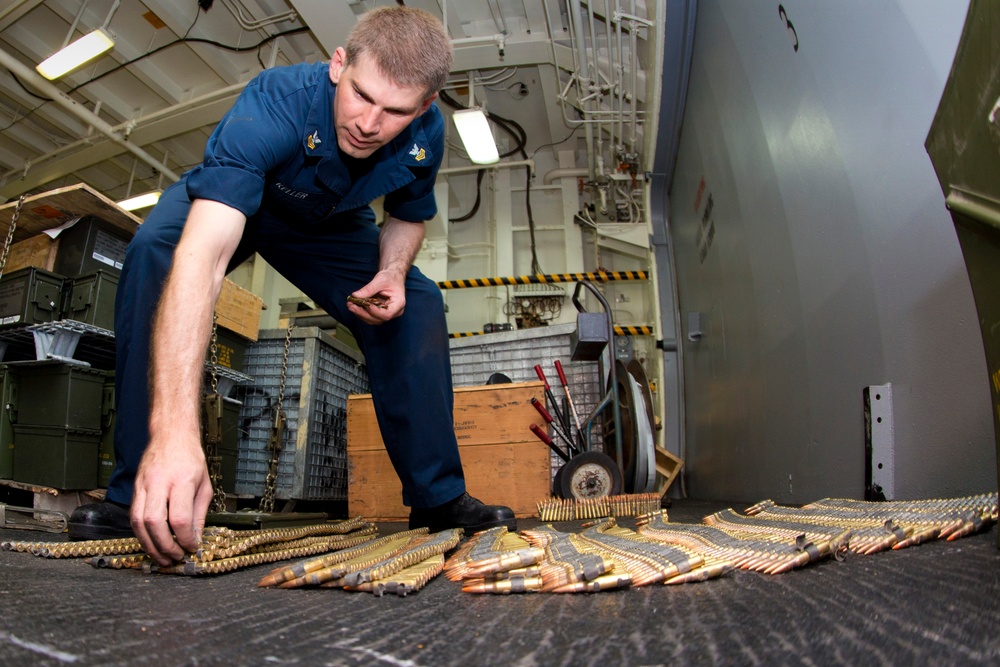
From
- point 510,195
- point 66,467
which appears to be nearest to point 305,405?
point 66,467

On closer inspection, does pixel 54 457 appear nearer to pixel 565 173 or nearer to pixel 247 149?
pixel 247 149

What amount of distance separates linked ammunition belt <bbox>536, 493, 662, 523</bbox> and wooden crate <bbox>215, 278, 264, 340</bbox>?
2208 mm

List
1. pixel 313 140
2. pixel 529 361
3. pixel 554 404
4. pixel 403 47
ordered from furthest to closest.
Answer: pixel 529 361
pixel 554 404
pixel 313 140
pixel 403 47

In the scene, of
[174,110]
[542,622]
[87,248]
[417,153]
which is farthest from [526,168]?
[542,622]

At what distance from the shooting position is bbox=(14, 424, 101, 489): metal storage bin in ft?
9.67

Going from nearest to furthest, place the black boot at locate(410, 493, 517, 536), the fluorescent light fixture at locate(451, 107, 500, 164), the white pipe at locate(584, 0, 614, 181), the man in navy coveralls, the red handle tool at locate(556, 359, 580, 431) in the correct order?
the man in navy coveralls → the black boot at locate(410, 493, 517, 536) → the red handle tool at locate(556, 359, 580, 431) → the white pipe at locate(584, 0, 614, 181) → the fluorescent light fixture at locate(451, 107, 500, 164)

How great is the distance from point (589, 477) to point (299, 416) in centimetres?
175

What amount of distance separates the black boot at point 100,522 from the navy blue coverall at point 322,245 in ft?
0.13

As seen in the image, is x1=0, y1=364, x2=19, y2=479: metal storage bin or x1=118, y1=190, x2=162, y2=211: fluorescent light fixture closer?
x1=0, y1=364, x2=19, y2=479: metal storage bin

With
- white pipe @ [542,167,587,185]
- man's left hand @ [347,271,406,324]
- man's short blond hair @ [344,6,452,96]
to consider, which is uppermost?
white pipe @ [542,167,587,185]

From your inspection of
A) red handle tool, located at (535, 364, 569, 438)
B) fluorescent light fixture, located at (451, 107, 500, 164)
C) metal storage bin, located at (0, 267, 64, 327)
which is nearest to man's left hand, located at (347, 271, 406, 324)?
red handle tool, located at (535, 364, 569, 438)

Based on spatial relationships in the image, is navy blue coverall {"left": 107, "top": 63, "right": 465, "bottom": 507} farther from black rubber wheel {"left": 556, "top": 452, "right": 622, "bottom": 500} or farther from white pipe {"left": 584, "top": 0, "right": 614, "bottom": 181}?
white pipe {"left": 584, "top": 0, "right": 614, "bottom": 181}

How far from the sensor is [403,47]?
4.87 ft

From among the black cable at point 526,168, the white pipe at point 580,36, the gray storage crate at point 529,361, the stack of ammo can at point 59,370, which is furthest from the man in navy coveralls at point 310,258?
the black cable at point 526,168
